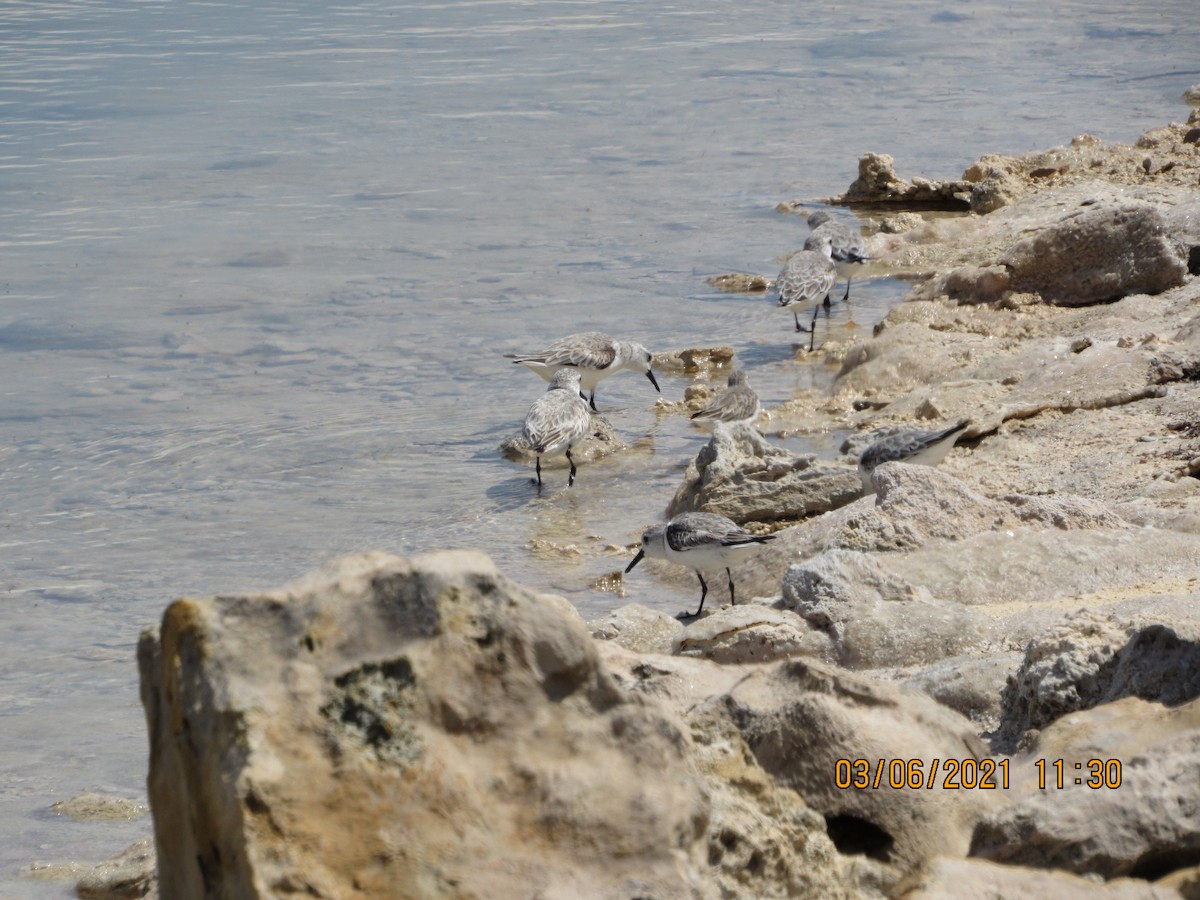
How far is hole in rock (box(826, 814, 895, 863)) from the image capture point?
3125 mm

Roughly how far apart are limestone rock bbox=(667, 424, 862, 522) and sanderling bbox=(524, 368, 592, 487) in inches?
50.6

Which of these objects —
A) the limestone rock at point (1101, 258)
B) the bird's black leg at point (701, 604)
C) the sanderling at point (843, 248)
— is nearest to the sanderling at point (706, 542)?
the bird's black leg at point (701, 604)

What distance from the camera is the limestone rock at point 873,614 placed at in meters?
4.91

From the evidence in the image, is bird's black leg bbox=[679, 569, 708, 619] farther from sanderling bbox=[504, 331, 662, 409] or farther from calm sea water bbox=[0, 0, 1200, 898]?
sanderling bbox=[504, 331, 662, 409]

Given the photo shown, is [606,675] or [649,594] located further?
[649,594]

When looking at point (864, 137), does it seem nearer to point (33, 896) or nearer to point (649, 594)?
point (649, 594)

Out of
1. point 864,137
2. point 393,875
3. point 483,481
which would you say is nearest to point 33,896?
point 393,875

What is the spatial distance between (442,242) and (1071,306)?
7295mm

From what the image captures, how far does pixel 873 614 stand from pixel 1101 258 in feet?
21.5

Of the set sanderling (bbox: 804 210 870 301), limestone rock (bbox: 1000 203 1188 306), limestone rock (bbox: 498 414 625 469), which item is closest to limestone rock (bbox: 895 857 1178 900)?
limestone rock (bbox: 498 414 625 469)

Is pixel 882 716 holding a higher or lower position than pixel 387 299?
higher

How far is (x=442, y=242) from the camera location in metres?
15.9

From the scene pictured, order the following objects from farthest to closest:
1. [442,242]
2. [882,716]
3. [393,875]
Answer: [442,242], [882,716], [393,875]

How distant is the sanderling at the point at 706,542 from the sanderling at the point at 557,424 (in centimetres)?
229
